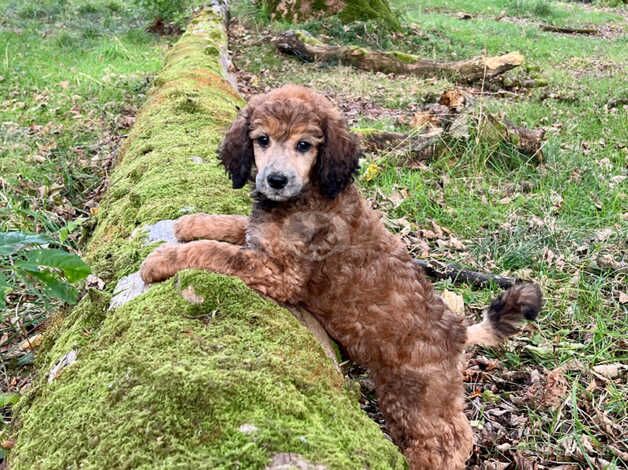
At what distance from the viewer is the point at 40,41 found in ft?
40.8

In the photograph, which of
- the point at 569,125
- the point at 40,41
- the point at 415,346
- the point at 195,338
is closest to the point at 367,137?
the point at 569,125

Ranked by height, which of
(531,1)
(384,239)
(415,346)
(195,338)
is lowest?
(531,1)

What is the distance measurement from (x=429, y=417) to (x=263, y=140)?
6.25 feet

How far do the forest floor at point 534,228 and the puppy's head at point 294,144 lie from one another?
1245mm

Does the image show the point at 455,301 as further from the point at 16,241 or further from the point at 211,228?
the point at 16,241

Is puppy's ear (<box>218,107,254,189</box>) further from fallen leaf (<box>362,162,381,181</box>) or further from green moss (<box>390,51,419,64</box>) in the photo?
green moss (<box>390,51,419,64</box>)

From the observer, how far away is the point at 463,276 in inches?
185

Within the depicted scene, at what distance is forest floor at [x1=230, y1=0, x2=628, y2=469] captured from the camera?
345 cm

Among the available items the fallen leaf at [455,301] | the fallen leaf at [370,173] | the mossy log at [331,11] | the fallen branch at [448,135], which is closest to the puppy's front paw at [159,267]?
the fallen leaf at [455,301]

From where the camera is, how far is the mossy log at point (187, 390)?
1808 mm

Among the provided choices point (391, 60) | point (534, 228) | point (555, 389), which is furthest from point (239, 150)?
point (391, 60)

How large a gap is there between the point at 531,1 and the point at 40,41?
1971 centimetres

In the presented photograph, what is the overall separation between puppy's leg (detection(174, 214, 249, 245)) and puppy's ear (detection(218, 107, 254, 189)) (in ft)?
0.97

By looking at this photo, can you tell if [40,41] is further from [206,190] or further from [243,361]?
[243,361]
